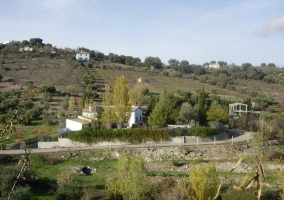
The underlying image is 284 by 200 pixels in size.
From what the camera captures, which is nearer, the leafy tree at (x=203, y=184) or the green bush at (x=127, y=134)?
the leafy tree at (x=203, y=184)

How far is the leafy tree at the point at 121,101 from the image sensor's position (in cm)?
3522

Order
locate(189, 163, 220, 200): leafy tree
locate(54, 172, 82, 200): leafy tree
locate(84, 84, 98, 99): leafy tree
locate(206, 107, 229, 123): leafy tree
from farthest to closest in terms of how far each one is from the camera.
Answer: locate(84, 84, 98, 99): leafy tree
locate(206, 107, 229, 123): leafy tree
locate(54, 172, 82, 200): leafy tree
locate(189, 163, 220, 200): leafy tree

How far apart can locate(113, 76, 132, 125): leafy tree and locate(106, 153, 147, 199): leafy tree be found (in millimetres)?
16236

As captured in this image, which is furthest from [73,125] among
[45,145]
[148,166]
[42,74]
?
[42,74]

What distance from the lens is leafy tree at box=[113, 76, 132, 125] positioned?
35.2 m

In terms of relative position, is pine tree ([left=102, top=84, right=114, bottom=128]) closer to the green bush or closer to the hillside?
the green bush

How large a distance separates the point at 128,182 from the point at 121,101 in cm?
1737

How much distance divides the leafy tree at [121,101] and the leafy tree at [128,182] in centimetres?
1624

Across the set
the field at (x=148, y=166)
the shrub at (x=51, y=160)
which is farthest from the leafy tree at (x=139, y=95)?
the shrub at (x=51, y=160)

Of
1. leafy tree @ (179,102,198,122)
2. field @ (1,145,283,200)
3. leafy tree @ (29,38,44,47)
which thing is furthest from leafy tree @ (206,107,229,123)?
leafy tree @ (29,38,44,47)

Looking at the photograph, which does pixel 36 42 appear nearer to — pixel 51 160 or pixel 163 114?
pixel 163 114

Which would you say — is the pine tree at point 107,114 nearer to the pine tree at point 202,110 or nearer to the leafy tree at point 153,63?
the pine tree at point 202,110

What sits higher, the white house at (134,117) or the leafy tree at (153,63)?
the leafy tree at (153,63)

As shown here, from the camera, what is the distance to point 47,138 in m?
32.6
